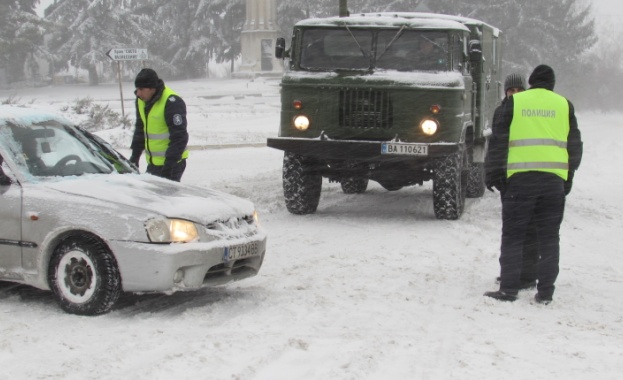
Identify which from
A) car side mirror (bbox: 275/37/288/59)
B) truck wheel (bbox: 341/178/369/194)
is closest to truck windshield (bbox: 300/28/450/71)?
car side mirror (bbox: 275/37/288/59)

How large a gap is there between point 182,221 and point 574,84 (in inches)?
2160

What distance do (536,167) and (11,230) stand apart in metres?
3.81

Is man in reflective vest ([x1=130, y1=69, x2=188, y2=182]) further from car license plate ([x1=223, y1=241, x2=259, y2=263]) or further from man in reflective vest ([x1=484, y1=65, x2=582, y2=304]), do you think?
man in reflective vest ([x1=484, y1=65, x2=582, y2=304])

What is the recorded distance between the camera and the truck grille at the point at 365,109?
11.1m

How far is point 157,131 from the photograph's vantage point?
873 centimetres

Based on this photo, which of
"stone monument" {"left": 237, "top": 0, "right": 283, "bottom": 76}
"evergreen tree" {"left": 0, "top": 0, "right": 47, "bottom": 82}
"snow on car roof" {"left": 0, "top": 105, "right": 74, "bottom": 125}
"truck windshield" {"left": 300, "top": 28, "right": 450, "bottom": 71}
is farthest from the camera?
"stone monument" {"left": 237, "top": 0, "right": 283, "bottom": 76}

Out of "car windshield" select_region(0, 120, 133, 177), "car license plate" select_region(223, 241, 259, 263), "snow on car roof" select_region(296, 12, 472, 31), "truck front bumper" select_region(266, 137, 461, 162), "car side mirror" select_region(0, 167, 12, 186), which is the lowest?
"car license plate" select_region(223, 241, 259, 263)

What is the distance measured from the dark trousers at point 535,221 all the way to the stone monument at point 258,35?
52905mm

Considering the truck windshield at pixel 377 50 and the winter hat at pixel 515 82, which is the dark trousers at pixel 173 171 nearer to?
the winter hat at pixel 515 82

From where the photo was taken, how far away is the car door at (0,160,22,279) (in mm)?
6574

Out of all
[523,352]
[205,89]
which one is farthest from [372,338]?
[205,89]

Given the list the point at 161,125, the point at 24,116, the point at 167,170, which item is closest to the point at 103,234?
the point at 24,116

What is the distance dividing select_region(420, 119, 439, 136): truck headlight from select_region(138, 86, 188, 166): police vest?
3.34 m

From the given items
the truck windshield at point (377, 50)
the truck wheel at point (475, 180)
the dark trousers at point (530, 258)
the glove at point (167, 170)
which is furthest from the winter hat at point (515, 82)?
the truck wheel at point (475, 180)
